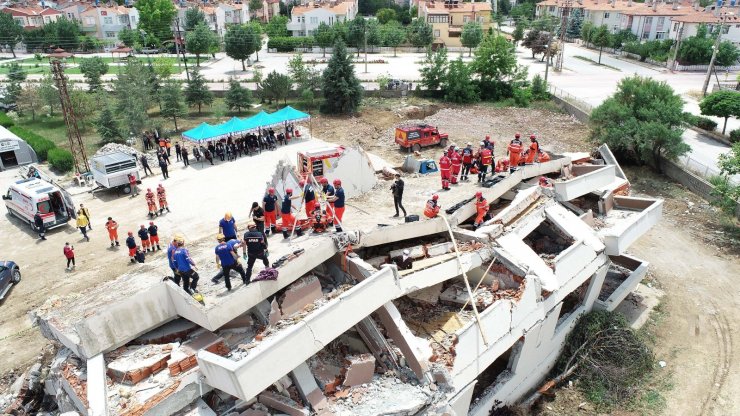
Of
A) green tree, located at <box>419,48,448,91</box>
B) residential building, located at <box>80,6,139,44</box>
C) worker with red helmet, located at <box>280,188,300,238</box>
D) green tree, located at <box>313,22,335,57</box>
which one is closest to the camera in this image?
worker with red helmet, located at <box>280,188,300,238</box>

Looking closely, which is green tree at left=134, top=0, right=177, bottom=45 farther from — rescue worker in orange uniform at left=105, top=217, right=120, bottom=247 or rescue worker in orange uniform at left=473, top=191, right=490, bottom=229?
rescue worker in orange uniform at left=473, top=191, right=490, bottom=229

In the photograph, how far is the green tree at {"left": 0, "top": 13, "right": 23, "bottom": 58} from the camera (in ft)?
239

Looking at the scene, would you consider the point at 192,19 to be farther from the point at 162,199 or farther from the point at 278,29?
the point at 162,199

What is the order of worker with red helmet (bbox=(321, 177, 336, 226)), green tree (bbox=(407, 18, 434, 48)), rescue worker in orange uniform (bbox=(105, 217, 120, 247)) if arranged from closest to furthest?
worker with red helmet (bbox=(321, 177, 336, 226)) < rescue worker in orange uniform (bbox=(105, 217, 120, 247)) < green tree (bbox=(407, 18, 434, 48))

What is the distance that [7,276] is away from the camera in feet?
52.9

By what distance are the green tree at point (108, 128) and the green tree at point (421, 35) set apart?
47068 millimetres

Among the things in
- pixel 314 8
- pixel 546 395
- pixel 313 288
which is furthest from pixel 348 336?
pixel 314 8

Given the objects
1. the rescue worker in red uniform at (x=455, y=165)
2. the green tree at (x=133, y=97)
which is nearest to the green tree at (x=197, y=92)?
the green tree at (x=133, y=97)

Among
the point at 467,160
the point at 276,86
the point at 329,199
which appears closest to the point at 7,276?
the point at 329,199

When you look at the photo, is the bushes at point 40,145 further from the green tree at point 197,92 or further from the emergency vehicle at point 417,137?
the emergency vehicle at point 417,137

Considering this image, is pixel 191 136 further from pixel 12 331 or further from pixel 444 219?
pixel 444 219

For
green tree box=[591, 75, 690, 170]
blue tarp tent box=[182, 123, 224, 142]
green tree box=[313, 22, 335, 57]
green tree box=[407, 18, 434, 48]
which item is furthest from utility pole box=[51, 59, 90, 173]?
green tree box=[407, 18, 434, 48]

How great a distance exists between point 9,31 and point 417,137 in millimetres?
71608

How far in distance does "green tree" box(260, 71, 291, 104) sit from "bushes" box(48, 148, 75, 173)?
15.8 metres
